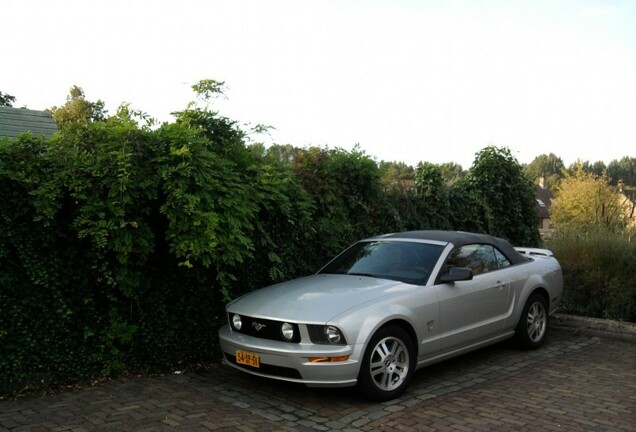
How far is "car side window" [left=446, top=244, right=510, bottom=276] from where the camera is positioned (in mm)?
6449

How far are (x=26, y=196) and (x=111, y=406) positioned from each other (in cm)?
211

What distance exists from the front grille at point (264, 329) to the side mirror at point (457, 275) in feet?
5.87

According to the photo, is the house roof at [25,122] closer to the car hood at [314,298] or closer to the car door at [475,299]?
the car hood at [314,298]

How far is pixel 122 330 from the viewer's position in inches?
236

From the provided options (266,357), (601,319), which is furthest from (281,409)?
(601,319)

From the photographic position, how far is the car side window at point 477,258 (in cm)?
645

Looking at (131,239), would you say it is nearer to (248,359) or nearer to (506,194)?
(248,359)

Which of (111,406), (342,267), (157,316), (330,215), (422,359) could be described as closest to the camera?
(111,406)

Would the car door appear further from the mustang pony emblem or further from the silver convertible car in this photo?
the mustang pony emblem

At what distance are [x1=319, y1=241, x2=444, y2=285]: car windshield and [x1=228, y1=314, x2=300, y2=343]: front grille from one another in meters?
1.42

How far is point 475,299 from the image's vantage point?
249 inches

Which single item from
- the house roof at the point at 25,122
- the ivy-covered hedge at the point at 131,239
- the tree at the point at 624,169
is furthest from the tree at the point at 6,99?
the tree at the point at 624,169

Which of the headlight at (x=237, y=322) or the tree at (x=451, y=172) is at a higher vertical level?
the tree at (x=451, y=172)

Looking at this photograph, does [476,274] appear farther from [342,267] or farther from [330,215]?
[330,215]
